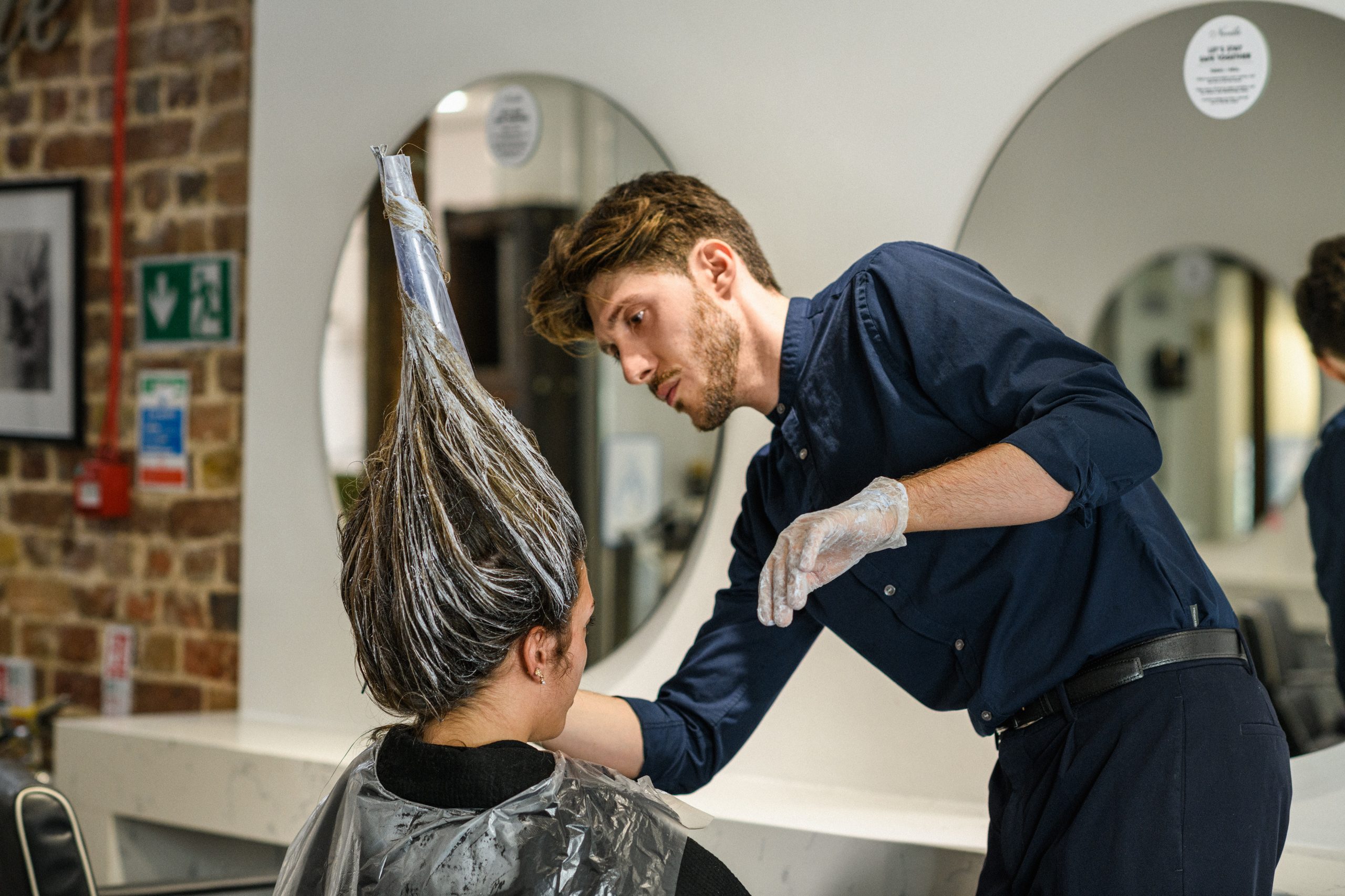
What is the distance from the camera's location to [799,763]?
2109mm

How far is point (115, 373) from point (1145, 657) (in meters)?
2.28

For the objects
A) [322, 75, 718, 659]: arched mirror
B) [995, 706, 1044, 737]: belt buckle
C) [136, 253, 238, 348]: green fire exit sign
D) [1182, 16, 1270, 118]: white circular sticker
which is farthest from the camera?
[136, 253, 238, 348]: green fire exit sign

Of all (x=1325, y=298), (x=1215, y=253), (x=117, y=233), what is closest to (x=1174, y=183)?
(x=1215, y=253)

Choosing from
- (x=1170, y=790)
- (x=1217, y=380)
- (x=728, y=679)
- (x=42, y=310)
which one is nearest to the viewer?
(x=1170, y=790)

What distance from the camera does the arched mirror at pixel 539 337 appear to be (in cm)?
217

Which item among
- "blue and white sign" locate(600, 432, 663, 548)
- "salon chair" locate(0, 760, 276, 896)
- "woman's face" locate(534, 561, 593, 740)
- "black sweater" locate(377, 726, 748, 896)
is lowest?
"salon chair" locate(0, 760, 276, 896)

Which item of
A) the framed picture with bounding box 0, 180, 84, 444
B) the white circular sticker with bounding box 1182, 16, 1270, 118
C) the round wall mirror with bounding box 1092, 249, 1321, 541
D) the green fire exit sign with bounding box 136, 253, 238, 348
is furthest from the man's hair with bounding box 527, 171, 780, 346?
the framed picture with bounding box 0, 180, 84, 444

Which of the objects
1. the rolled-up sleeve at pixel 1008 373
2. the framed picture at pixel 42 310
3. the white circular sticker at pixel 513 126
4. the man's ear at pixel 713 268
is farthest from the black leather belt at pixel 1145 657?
the framed picture at pixel 42 310

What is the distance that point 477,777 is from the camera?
122 cm

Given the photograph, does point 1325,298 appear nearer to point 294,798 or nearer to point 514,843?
point 514,843

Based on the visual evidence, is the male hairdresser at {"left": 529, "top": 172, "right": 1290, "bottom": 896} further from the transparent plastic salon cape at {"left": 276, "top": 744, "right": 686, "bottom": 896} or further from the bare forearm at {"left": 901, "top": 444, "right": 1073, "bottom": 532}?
the transparent plastic salon cape at {"left": 276, "top": 744, "right": 686, "bottom": 896}

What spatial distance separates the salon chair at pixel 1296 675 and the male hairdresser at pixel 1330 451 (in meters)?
0.02

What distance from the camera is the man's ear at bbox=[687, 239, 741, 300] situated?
1.64m

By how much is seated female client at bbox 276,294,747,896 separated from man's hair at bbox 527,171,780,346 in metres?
0.43
